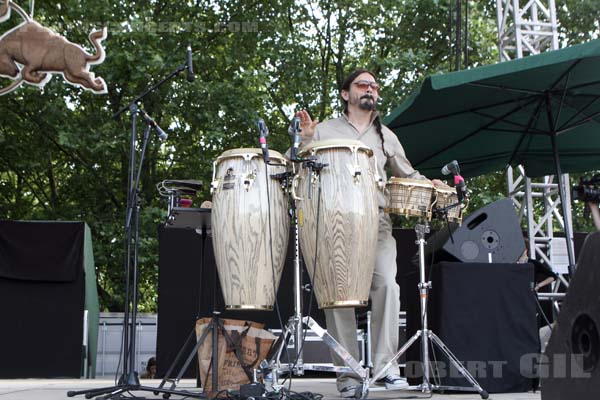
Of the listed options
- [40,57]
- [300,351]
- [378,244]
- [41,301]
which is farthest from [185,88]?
[300,351]

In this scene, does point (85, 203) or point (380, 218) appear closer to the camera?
point (380, 218)

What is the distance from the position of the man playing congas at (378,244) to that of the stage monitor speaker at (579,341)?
1.62 metres

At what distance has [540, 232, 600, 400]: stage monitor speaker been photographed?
2.45 meters

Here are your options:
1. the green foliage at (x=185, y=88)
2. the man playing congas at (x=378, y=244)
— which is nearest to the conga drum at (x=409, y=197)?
the man playing congas at (x=378, y=244)

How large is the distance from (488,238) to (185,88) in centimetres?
860

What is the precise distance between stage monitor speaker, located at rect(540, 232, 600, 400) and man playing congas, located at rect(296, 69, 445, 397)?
5.31 ft

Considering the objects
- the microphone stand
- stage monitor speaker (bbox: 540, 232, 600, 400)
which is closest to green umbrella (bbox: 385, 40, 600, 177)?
the microphone stand

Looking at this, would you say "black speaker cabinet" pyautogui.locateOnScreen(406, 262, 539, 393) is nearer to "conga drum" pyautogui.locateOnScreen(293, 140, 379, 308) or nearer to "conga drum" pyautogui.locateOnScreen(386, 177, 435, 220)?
"conga drum" pyautogui.locateOnScreen(386, 177, 435, 220)

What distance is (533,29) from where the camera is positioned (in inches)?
340

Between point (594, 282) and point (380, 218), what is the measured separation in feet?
6.92

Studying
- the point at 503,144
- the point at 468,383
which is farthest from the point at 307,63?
the point at 468,383

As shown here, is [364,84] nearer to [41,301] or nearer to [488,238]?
[488,238]

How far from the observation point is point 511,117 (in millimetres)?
6285

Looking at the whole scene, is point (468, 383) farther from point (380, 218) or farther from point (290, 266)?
point (290, 266)
